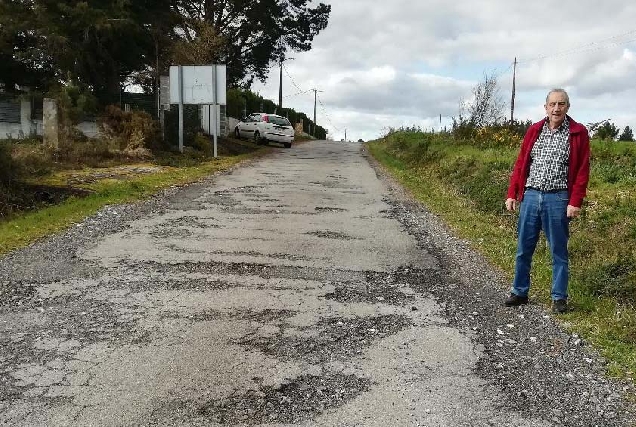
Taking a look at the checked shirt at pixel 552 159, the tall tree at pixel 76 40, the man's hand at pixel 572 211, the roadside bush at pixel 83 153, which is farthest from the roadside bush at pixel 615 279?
the tall tree at pixel 76 40

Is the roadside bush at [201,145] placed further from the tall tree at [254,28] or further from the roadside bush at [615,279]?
the roadside bush at [615,279]

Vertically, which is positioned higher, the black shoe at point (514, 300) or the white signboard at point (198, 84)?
the white signboard at point (198, 84)

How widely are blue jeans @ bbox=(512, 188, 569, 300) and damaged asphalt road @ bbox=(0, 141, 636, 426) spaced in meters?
0.28

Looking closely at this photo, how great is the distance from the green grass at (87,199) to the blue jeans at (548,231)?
210 inches

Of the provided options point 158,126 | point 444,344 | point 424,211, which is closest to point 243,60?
point 158,126

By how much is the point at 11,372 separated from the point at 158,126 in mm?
15352

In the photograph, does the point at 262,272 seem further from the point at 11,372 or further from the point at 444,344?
the point at 11,372

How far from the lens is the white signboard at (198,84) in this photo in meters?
17.9

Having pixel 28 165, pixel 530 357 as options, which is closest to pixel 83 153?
pixel 28 165

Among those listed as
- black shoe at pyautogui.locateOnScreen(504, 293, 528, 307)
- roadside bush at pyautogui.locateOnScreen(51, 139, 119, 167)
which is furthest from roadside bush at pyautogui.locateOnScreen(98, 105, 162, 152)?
black shoe at pyautogui.locateOnScreen(504, 293, 528, 307)

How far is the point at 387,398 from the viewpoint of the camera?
3.39 metres

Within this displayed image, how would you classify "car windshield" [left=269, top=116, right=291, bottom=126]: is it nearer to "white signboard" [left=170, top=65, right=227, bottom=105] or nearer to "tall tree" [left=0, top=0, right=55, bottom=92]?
"white signboard" [left=170, top=65, right=227, bottom=105]

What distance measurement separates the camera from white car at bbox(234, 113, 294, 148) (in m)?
27.4

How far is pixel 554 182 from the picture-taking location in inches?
189
